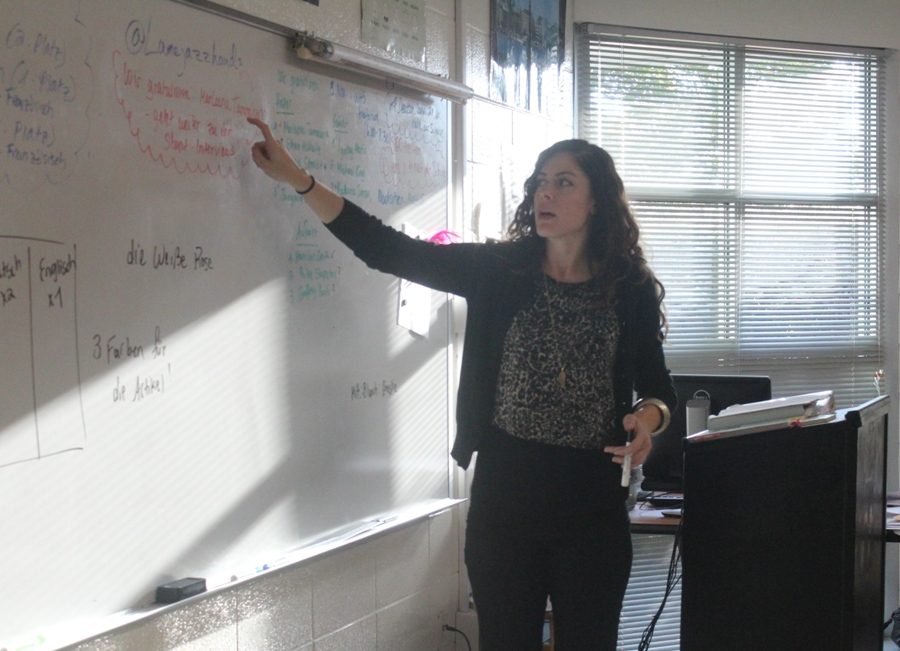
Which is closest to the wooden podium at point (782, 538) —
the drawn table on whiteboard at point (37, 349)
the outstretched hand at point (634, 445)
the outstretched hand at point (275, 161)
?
the outstretched hand at point (634, 445)

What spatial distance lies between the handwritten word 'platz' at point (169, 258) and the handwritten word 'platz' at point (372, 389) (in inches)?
22.8

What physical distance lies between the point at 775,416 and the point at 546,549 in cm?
70

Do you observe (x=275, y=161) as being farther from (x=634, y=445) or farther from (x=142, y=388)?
(x=634, y=445)

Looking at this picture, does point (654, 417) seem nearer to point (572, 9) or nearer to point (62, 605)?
point (62, 605)

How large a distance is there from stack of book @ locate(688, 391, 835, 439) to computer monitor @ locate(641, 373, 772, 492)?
0.67m

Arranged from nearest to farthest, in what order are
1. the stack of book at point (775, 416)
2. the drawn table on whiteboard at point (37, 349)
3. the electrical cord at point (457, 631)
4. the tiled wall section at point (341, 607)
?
the drawn table on whiteboard at point (37, 349), the tiled wall section at point (341, 607), the stack of book at point (775, 416), the electrical cord at point (457, 631)

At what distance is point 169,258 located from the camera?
75.5 inches

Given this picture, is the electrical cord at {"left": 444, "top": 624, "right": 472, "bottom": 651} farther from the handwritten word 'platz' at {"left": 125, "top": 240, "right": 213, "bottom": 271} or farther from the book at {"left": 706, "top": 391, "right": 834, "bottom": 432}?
the handwritten word 'platz' at {"left": 125, "top": 240, "right": 213, "bottom": 271}

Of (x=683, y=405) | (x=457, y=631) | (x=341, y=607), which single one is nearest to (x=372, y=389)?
(x=341, y=607)

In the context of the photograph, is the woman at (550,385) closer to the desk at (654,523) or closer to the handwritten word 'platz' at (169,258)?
the handwritten word 'platz' at (169,258)

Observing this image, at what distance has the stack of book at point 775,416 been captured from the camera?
2309mm

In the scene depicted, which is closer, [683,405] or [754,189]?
[683,405]

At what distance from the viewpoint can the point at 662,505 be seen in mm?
3092

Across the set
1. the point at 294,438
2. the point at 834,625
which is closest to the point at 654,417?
the point at 834,625
